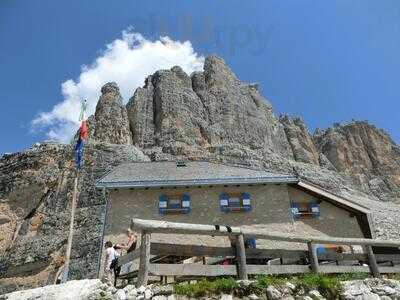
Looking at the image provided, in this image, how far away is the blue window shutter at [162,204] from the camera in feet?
62.4

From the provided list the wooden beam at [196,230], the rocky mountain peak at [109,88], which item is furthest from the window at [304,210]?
the rocky mountain peak at [109,88]

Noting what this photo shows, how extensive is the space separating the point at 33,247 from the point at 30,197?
32.6 feet

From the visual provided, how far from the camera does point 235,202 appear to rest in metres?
19.7

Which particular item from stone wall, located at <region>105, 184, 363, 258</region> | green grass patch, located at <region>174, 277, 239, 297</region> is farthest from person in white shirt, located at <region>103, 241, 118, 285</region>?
stone wall, located at <region>105, 184, 363, 258</region>

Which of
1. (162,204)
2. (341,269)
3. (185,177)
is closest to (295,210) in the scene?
(185,177)

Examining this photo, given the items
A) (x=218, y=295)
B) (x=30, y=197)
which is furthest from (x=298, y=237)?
(x=30, y=197)

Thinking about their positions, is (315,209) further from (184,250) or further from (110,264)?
(184,250)

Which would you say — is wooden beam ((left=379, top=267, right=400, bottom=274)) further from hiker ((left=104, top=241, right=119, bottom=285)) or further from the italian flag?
the italian flag

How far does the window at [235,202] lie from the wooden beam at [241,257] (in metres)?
10.9

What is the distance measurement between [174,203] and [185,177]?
1.45 metres

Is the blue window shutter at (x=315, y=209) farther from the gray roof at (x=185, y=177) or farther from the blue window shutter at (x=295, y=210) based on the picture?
the gray roof at (x=185, y=177)

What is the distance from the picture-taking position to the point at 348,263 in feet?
36.1

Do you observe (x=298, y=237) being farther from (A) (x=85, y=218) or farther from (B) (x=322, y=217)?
(A) (x=85, y=218)

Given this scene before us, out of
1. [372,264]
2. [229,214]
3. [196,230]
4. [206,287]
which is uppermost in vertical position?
[229,214]
